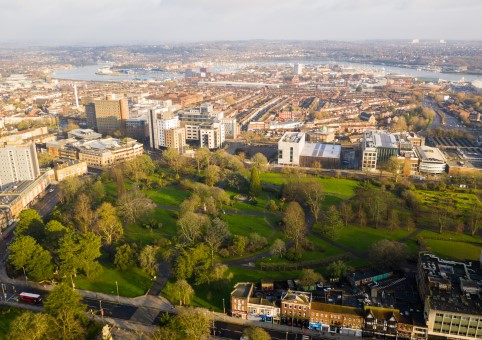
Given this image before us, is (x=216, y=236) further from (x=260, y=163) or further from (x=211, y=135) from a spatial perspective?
(x=211, y=135)

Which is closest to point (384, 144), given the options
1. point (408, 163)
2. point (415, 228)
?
point (408, 163)

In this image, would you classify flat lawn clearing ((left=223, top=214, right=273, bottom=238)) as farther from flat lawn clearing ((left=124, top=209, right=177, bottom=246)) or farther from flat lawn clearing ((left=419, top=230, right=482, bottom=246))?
flat lawn clearing ((left=419, top=230, right=482, bottom=246))

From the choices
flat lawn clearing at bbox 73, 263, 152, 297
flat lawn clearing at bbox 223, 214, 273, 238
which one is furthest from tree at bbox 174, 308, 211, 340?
flat lawn clearing at bbox 223, 214, 273, 238

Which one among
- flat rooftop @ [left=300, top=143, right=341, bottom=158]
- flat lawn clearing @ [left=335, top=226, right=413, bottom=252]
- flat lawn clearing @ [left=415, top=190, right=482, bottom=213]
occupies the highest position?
flat rooftop @ [left=300, top=143, right=341, bottom=158]

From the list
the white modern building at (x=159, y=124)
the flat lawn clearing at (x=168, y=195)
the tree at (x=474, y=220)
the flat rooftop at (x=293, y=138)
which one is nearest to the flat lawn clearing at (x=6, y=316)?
the flat lawn clearing at (x=168, y=195)

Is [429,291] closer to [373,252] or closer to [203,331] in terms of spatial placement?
[373,252]
